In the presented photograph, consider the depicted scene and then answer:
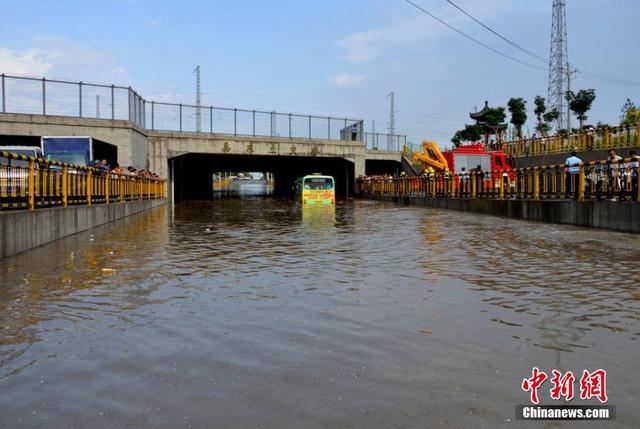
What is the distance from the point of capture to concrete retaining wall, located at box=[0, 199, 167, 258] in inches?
429

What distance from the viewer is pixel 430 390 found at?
3924 millimetres

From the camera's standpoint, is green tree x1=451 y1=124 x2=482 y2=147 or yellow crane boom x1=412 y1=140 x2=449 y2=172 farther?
green tree x1=451 y1=124 x2=482 y2=147

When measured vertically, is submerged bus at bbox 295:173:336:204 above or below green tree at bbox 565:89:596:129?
below

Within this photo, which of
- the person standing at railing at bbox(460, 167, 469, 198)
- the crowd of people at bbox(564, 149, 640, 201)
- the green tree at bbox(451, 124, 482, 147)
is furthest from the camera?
the green tree at bbox(451, 124, 482, 147)

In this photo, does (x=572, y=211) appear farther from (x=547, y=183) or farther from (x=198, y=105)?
(x=198, y=105)

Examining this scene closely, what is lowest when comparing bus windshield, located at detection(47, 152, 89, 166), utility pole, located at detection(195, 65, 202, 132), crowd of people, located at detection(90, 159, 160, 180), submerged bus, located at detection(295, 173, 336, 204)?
submerged bus, located at detection(295, 173, 336, 204)

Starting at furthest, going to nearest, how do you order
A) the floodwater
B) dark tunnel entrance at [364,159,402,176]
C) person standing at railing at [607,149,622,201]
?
dark tunnel entrance at [364,159,402,176], person standing at railing at [607,149,622,201], the floodwater

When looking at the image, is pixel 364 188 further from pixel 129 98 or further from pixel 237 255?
pixel 237 255

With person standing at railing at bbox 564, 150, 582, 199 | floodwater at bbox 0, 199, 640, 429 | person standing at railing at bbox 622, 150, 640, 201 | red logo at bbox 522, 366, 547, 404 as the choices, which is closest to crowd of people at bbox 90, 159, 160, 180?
floodwater at bbox 0, 199, 640, 429

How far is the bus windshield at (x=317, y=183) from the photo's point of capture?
36641 millimetres

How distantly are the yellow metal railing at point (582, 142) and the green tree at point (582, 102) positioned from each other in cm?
1872

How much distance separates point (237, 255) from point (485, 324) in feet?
20.6

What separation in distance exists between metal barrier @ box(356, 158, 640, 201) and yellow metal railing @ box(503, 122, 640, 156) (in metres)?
8.71

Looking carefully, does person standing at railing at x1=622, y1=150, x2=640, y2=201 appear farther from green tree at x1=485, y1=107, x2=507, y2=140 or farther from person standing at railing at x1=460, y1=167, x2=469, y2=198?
green tree at x1=485, y1=107, x2=507, y2=140
